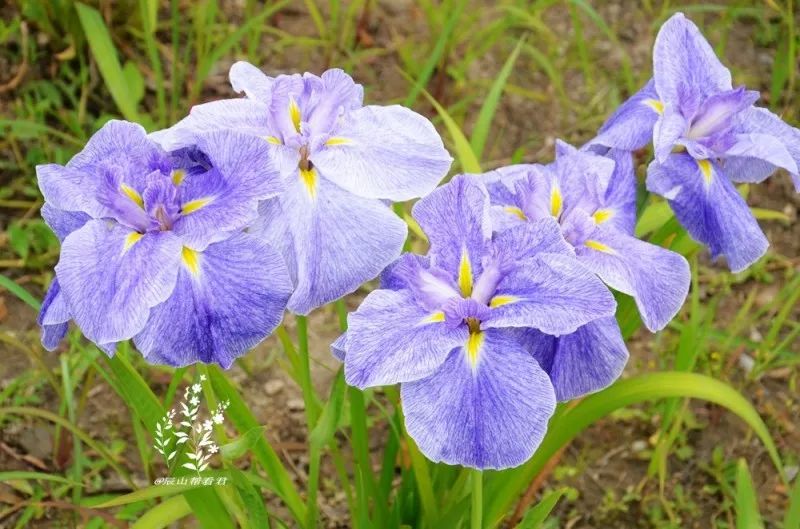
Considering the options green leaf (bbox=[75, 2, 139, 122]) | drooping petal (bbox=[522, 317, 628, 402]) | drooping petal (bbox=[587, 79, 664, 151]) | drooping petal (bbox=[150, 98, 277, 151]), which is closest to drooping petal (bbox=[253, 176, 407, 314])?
drooping petal (bbox=[150, 98, 277, 151])

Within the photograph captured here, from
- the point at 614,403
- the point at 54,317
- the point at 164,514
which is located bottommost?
the point at 164,514

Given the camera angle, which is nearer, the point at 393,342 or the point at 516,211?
the point at 393,342

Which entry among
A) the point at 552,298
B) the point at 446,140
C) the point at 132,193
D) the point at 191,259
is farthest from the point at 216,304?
the point at 446,140

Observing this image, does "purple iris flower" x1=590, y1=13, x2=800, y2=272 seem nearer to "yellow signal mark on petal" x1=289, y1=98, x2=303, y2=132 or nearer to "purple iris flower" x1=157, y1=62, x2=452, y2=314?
"purple iris flower" x1=157, y1=62, x2=452, y2=314

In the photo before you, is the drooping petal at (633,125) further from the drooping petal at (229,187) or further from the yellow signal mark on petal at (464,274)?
the drooping petal at (229,187)

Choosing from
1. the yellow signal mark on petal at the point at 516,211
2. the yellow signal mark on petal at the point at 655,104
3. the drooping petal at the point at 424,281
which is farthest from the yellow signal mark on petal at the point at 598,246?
the yellow signal mark on petal at the point at 655,104

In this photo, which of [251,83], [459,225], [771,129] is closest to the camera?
[459,225]

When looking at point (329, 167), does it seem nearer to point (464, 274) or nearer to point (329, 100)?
point (329, 100)
